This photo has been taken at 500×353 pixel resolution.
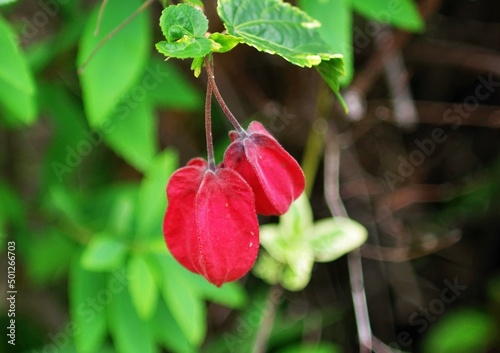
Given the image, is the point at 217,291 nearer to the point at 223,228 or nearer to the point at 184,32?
the point at 223,228

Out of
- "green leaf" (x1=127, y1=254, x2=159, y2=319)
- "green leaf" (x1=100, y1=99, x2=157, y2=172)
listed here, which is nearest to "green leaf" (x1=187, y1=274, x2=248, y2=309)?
"green leaf" (x1=127, y1=254, x2=159, y2=319)

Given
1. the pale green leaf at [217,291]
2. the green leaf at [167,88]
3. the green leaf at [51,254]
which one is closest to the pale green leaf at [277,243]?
the pale green leaf at [217,291]

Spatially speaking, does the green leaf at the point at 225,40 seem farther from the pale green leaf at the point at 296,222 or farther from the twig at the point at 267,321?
the twig at the point at 267,321

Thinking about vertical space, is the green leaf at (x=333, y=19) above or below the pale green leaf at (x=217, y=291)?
above

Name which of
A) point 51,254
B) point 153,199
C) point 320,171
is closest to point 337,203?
point 320,171

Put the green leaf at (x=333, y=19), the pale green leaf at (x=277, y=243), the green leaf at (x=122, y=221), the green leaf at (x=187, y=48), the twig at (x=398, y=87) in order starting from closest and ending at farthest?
the green leaf at (x=187, y=48) → the green leaf at (x=333, y=19) → the green leaf at (x=122, y=221) → the pale green leaf at (x=277, y=243) → the twig at (x=398, y=87)
